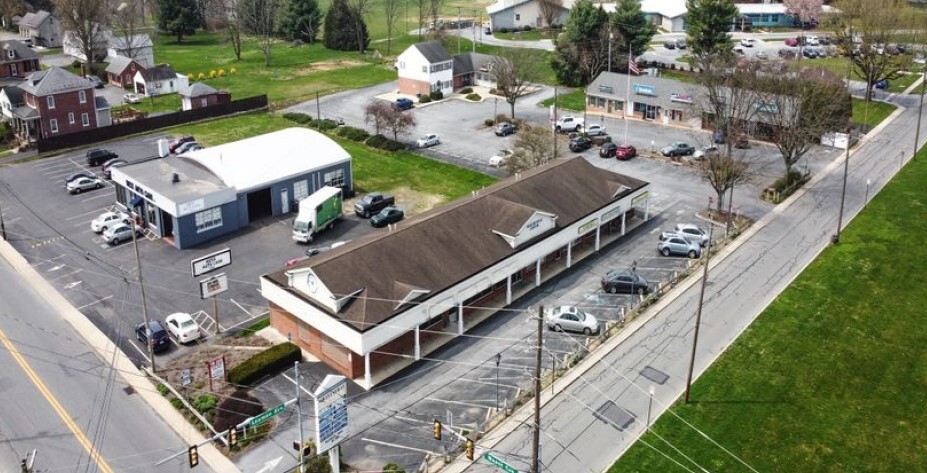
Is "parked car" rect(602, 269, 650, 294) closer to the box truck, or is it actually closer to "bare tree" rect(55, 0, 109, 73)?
the box truck

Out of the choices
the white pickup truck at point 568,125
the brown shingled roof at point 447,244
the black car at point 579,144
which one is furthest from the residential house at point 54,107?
the brown shingled roof at point 447,244

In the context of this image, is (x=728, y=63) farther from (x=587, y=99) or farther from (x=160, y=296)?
(x=160, y=296)

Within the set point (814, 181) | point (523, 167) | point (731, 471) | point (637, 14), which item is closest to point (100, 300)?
point (523, 167)

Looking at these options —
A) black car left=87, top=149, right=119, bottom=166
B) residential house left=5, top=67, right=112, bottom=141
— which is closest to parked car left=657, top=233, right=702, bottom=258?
black car left=87, top=149, right=119, bottom=166

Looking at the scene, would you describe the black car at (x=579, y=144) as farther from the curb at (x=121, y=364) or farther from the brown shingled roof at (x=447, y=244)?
the curb at (x=121, y=364)

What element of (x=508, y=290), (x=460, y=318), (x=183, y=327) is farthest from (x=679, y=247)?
(x=183, y=327)

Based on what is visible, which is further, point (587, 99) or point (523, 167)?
point (587, 99)
